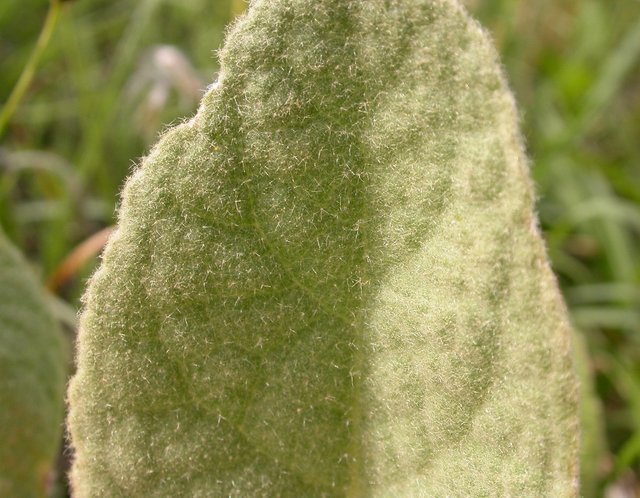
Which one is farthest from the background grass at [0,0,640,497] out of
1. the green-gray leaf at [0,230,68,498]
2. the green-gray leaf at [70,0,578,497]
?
the green-gray leaf at [70,0,578,497]

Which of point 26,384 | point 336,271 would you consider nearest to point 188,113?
point 26,384

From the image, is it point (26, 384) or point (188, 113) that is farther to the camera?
point (188, 113)

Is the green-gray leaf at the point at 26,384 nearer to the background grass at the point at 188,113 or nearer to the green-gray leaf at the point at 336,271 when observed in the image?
the green-gray leaf at the point at 336,271

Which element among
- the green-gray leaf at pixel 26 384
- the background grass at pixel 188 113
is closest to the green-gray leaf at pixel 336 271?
the green-gray leaf at pixel 26 384

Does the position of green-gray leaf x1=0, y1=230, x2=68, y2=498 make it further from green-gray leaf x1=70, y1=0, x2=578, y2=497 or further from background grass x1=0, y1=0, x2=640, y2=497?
background grass x1=0, y1=0, x2=640, y2=497

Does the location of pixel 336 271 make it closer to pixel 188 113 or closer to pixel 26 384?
pixel 26 384
